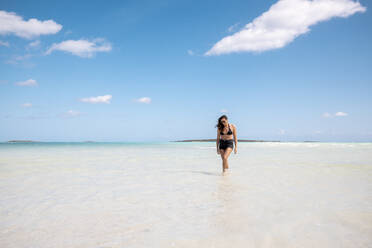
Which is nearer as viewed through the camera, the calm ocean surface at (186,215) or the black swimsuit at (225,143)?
the calm ocean surface at (186,215)

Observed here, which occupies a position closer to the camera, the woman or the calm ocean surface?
the calm ocean surface

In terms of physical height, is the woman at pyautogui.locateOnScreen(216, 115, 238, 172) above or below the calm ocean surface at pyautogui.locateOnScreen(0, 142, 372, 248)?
above

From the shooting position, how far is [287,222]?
3.54 metres

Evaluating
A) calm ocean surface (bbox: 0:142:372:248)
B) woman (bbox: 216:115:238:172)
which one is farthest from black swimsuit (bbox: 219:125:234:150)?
calm ocean surface (bbox: 0:142:372:248)

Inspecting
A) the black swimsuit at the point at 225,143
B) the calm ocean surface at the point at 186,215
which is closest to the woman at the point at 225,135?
the black swimsuit at the point at 225,143

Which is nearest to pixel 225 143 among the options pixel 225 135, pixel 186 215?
pixel 225 135

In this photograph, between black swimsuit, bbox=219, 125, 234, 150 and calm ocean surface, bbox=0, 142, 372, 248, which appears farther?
black swimsuit, bbox=219, 125, 234, 150

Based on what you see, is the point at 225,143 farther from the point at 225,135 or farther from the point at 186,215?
the point at 186,215

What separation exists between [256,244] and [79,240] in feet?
7.17

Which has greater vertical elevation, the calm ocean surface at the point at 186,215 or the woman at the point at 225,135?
the woman at the point at 225,135

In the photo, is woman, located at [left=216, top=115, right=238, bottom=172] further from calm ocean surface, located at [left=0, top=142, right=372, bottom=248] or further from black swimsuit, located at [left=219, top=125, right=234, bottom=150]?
calm ocean surface, located at [left=0, top=142, right=372, bottom=248]

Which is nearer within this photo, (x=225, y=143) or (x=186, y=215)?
(x=186, y=215)

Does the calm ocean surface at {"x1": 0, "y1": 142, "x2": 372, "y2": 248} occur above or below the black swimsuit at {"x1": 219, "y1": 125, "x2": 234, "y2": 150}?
below

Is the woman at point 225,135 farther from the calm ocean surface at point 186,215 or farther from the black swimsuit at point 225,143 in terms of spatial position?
the calm ocean surface at point 186,215
